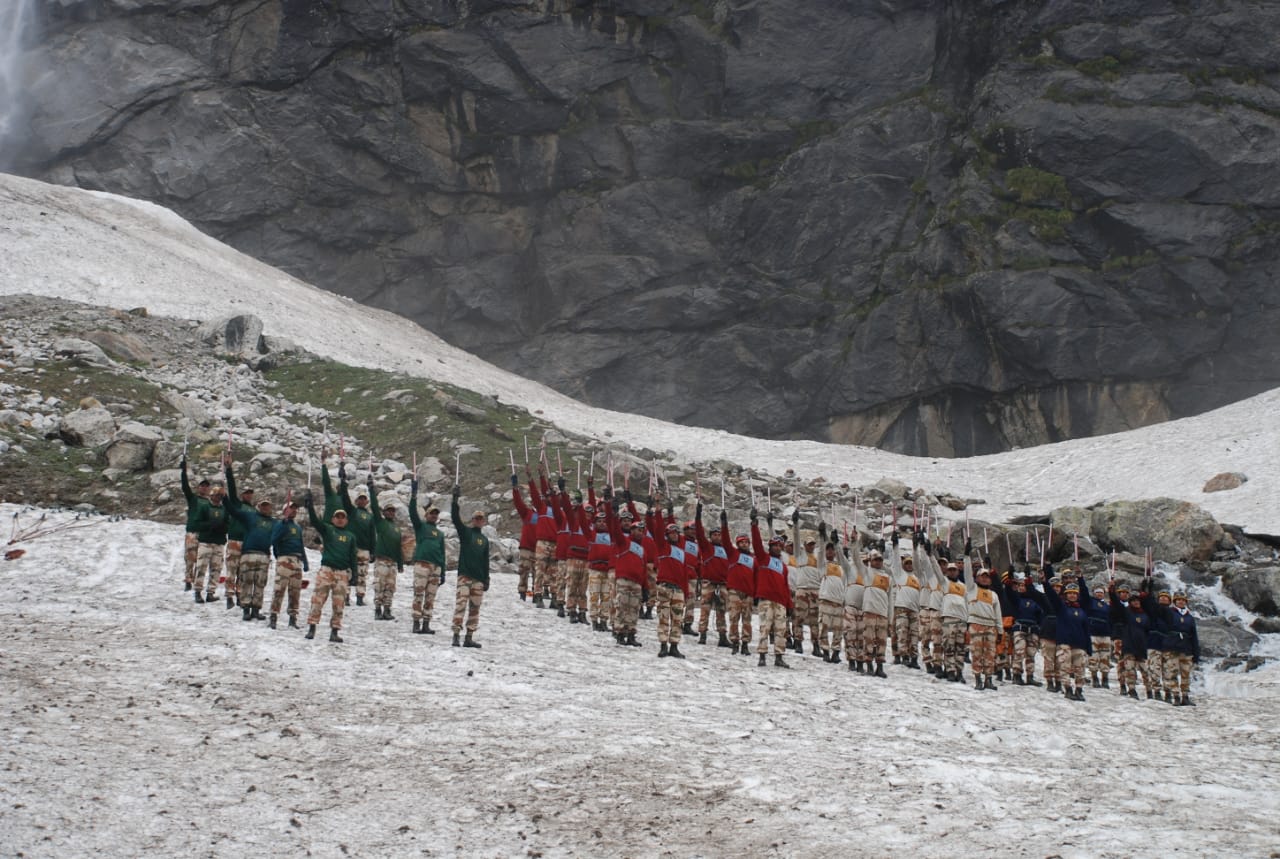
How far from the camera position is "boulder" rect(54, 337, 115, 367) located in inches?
1206

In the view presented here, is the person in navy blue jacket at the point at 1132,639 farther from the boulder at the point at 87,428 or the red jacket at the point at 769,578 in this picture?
the boulder at the point at 87,428

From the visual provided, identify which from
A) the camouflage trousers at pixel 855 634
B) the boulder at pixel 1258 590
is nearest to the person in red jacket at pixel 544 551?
the camouflage trousers at pixel 855 634

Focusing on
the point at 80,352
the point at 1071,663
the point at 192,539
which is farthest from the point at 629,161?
the point at 1071,663

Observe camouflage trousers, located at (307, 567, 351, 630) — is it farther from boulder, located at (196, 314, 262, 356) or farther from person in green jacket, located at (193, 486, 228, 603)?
boulder, located at (196, 314, 262, 356)

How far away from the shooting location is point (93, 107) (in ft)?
204

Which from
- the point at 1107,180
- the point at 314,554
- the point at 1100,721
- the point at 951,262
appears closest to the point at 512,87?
the point at 951,262

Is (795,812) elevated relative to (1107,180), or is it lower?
lower

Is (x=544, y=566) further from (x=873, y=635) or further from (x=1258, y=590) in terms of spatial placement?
(x=1258, y=590)

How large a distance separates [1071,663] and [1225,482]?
761 inches

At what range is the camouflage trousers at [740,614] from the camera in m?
17.0

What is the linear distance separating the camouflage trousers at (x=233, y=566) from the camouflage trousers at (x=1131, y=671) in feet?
43.6

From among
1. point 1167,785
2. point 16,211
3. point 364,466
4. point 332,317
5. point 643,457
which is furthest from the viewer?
point 332,317

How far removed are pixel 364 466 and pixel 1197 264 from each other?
1691 inches

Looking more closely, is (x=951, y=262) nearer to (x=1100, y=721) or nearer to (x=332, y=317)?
(x=332, y=317)
